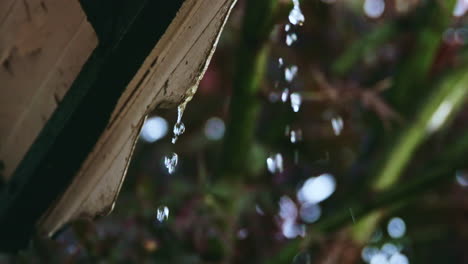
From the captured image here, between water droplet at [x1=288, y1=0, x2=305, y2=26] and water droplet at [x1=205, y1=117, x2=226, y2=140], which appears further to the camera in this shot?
water droplet at [x1=205, y1=117, x2=226, y2=140]

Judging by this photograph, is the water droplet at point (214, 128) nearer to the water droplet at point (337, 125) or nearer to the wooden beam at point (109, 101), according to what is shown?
the water droplet at point (337, 125)

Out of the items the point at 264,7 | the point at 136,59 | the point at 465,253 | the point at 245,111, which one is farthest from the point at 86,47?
the point at 465,253

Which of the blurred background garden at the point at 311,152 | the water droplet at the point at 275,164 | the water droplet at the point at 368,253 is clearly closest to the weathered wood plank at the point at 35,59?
the blurred background garden at the point at 311,152

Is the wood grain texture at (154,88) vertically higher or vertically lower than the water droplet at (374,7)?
higher

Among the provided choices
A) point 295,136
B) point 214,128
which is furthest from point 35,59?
point 214,128

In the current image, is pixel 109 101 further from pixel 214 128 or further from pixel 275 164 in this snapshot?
pixel 214 128

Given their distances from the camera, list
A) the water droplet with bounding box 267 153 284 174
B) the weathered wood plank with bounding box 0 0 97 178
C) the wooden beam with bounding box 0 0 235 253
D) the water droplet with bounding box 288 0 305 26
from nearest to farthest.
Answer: the wooden beam with bounding box 0 0 235 253 < the weathered wood plank with bounding box 0 0 97 178 < the water droplet with bounding box 288 0 305 26 < the water droplet with bounding box 267 153 284 174

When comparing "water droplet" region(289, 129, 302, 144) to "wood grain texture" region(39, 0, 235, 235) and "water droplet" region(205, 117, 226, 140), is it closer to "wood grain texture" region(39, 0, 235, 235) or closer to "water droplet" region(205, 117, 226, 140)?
"water droplet" region(205, 117, 226, 140)

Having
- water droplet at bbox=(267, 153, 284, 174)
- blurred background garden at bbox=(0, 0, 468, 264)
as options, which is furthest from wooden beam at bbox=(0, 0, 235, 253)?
water droplet at bbox=(267, 153, 284, 174)
